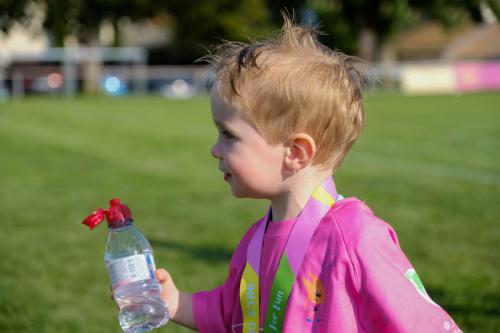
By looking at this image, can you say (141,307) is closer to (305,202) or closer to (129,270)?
(129,270)

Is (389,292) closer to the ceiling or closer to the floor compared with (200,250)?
closer to the ceiling

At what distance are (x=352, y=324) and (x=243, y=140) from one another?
2.08 feet

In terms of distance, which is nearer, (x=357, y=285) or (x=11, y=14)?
(x=357, y=285)

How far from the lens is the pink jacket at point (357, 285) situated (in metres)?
2.07

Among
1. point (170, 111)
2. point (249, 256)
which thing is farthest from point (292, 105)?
point (170, 111)

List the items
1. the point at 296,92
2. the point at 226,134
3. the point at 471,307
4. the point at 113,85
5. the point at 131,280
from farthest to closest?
the point at 113,85
the point at 471,307
the point at 131,280
the point at 226,134
the point at 296,92

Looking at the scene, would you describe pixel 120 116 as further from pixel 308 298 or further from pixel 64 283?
pixel 308 298

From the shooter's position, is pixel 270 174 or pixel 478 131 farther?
pixel 478 131

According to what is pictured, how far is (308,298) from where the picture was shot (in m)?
2.19

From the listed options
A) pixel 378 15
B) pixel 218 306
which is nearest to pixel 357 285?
pixel 218 306

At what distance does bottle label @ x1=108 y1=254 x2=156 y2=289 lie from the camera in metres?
2.52

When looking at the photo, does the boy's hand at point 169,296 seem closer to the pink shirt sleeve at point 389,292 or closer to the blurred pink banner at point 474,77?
the pink shirt sleeve at point 389,292

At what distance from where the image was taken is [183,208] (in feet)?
27.0

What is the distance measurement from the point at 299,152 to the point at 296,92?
0.64ft
